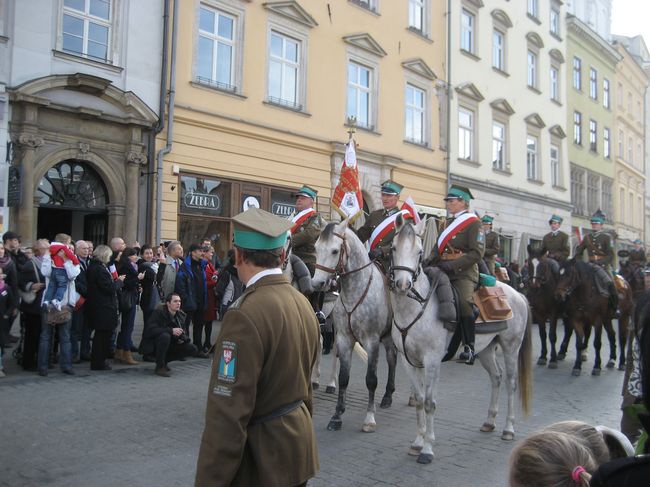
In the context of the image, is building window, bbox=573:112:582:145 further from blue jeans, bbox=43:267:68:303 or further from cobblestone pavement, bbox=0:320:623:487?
blue jeans, bbox=43:267:68:303

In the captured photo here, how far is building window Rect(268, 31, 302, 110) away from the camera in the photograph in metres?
16.5

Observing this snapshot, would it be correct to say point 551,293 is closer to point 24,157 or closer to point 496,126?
point 24,157

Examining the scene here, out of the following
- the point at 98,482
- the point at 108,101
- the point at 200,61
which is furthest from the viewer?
the point at 200,61

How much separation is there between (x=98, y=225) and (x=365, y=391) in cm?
832

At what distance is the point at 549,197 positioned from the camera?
94.5 feet

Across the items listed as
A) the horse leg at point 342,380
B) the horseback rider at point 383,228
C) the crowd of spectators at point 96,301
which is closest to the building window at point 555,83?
the crowd of spectators at point 96,301

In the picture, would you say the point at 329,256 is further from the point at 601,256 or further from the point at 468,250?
the point at 601,256

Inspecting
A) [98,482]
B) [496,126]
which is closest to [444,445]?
[98,482]

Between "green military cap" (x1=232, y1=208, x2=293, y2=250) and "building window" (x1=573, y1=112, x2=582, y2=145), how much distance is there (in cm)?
3311

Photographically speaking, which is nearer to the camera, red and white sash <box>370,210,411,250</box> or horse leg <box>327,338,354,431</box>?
horse leg <box>327,338,354,431</box>

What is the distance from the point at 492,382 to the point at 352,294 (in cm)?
191

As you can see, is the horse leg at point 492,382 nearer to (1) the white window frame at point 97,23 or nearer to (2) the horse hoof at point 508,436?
(2) the horse hoof at point 508,436

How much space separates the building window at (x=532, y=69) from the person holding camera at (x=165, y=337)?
2414cm

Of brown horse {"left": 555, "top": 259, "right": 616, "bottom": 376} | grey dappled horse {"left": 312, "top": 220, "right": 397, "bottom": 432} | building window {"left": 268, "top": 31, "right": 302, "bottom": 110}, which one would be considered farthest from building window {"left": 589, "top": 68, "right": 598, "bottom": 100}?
grey dappled horse {"left": 312, "top": 220, "right": 397, "bottom": 432}
